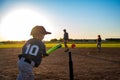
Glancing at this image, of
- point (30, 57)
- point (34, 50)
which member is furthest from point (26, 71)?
point (34, 50)

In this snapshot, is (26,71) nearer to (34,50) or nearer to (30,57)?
(30,57)

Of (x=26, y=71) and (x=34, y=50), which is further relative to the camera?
(x=34, y=50)

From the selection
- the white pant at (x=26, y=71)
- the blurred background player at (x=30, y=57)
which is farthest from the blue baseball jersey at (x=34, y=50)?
the white pant at (x=26, y=71)

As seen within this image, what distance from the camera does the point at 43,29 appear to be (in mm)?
7016

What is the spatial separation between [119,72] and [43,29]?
6.82 meters

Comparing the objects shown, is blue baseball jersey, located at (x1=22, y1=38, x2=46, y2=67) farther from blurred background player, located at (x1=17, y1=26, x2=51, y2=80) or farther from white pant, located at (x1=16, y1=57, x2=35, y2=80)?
white pant, located at (x1=16, y1=57, x2=35, y2=80)

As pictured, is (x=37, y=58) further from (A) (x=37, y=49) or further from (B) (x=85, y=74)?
(B) (x=85, y=74)

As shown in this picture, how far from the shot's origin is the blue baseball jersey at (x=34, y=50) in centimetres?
665

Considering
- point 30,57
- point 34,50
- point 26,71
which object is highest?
point 34,50

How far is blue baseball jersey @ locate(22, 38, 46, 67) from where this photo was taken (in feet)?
21.8

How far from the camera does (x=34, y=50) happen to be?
668cm

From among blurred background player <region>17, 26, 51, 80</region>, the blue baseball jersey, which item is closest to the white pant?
blurred background player <region>17, 26, 51, 80</region>

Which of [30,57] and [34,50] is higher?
[34,50]

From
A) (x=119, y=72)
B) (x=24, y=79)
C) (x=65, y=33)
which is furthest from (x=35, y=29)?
(x=65, y=33)
